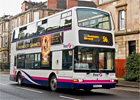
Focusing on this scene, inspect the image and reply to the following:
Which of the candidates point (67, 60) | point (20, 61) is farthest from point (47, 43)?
point (20, 61)

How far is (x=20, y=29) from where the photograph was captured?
787 inches

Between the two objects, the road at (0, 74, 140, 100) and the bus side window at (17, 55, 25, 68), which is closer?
the road at (0, 74, 140, 100)

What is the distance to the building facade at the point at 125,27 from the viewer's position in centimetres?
2677

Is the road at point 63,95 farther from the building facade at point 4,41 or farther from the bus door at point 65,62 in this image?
the building facade at point 4,41

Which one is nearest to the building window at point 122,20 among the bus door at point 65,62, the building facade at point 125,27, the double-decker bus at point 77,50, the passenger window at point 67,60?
the building facade at point 125,27

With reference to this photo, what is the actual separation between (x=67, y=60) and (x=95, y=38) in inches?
71.3

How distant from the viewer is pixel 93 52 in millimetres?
13258

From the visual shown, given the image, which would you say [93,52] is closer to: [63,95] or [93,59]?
[93,59]

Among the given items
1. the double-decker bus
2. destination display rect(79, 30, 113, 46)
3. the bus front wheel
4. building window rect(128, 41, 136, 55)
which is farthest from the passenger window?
building window rect(128, 41, 136, 55)

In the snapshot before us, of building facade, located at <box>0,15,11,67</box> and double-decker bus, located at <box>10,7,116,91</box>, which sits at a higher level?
building facade, located at <box>0,15,11,67</box>

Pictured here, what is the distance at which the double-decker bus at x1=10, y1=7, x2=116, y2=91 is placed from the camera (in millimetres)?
12844

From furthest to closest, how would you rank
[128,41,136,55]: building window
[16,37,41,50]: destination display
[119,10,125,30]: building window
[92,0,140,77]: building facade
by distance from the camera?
[119,10,125,30]: building window → [128,41,136,55]: building window → [92,0,140,77]: building facade → [16,37,41,50]: destination display

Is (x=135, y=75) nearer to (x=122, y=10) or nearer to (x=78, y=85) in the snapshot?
(x=122, y=10)

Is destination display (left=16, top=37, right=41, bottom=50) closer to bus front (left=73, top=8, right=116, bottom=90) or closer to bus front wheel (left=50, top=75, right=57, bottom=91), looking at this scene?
bus front wheel (left=50, top=75, right=57, bottom=91)
